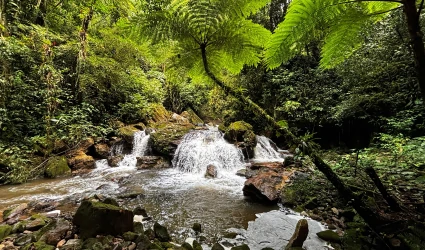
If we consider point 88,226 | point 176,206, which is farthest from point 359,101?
point 88,226

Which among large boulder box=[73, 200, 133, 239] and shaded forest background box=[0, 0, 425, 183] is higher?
shaded forest background box=[0, 0, 425, 183]

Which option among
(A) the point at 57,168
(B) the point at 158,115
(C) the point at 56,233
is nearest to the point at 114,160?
(A) the point at 57,168

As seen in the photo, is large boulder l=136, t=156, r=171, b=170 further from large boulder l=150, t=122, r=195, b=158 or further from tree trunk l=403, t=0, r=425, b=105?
tree trunk l=403, t=0, r=425, b=105

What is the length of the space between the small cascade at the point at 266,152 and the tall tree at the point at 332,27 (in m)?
7.96

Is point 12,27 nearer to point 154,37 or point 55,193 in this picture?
point 55,193

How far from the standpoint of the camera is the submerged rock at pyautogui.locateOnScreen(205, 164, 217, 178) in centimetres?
714

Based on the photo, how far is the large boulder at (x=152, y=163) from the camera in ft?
27.6

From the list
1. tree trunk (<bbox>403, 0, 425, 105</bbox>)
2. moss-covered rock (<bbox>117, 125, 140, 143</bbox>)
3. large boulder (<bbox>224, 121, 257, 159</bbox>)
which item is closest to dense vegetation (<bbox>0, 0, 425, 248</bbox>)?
tree trunk (<bbox>403, 0, 425, 105</bbox>)

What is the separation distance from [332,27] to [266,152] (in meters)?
8.46

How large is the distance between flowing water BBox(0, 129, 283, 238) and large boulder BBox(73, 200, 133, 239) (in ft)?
2.78

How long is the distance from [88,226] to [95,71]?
795 cm

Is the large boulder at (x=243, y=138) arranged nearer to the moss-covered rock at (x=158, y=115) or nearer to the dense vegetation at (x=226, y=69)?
the dense vegetation at (x=226, y=69)

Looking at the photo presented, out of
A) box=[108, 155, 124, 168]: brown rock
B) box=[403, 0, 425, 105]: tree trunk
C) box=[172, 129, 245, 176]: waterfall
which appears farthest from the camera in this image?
box=[108, 155, 124, 168]: brown rock

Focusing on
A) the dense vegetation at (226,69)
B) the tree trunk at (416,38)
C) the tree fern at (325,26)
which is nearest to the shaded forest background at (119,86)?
the dense vegetation at (226,69)
